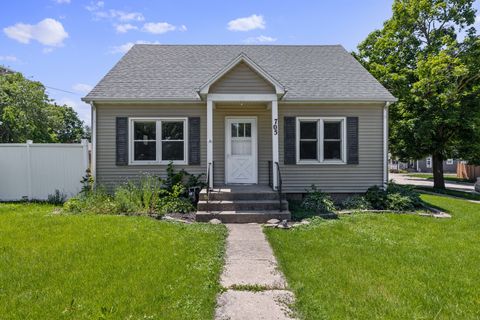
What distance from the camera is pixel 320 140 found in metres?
10.5

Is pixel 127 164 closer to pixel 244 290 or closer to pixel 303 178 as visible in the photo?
pixel 303 178

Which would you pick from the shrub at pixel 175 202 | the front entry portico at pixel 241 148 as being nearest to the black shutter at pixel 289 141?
the front entry portico at pixel 241 148

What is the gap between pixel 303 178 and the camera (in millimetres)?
10445

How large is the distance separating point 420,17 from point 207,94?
14689 mm

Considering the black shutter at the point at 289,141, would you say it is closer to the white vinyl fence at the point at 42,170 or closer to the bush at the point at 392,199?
the bush at the point at 392,199

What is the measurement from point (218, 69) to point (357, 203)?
6724 mm

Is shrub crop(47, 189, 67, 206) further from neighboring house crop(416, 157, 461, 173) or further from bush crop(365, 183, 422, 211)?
neighboring house crop(416, 157, 461, 173)

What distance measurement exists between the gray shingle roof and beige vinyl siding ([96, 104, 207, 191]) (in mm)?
394

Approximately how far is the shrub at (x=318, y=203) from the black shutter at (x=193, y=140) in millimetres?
3633

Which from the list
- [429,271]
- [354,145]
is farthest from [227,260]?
[354,145]

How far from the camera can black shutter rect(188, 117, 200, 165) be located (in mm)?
10273

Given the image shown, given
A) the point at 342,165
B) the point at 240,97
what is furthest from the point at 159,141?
the point at 342,165

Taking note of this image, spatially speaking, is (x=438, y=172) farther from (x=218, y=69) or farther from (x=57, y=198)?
(x=57, y=198)

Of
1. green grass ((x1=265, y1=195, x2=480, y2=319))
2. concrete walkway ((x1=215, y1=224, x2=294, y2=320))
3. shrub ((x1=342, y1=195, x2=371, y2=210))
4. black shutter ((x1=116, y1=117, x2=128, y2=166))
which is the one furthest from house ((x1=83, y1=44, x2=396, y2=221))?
concrete walkway ((x1=215, y1=224, x2=294, y2=320))
